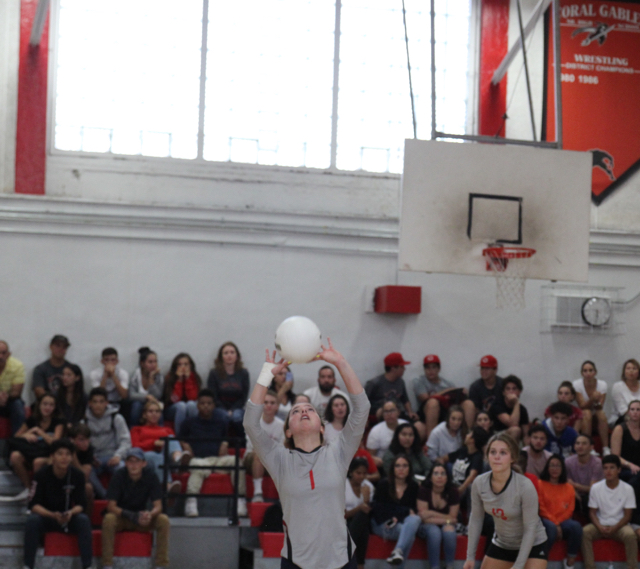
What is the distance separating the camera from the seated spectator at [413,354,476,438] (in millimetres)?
9859

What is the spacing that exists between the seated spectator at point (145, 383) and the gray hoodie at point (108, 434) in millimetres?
501

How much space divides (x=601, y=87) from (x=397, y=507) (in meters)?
6.93

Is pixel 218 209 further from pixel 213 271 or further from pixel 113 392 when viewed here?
pixel 113 392

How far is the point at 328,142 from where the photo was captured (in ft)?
37.3

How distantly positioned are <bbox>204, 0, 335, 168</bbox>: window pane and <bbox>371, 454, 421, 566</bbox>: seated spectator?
4.62 m

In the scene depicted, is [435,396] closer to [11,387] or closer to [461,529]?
[461,529]

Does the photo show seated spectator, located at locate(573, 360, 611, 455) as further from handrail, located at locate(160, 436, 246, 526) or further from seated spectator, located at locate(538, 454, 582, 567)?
handrail, located at locate(160, 436, 246, 526)

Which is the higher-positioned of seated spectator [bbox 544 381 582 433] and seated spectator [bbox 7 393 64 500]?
seated spectator [bbox 544 381 582 433]

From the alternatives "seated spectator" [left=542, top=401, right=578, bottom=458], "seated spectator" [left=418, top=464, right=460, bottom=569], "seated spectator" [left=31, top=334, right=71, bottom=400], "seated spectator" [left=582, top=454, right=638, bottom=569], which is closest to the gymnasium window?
"seated spectator" [left=31, top=334, right=71, bottom=400]

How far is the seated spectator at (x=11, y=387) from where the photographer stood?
9148mm

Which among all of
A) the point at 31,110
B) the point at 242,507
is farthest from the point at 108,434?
the point at 31,110

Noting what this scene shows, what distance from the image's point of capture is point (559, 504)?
28.5 ft

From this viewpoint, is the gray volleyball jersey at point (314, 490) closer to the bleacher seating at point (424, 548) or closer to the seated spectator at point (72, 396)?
the bleacher seating at point (424, 548)

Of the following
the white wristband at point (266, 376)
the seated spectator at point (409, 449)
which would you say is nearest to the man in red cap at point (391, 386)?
the seated spectator at point (409, 449)
